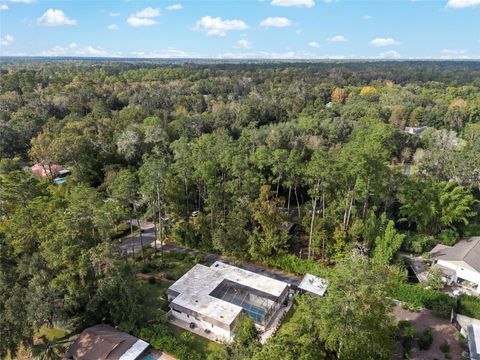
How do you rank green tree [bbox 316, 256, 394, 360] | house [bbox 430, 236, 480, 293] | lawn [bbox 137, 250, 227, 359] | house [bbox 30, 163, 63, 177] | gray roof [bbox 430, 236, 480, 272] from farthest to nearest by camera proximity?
house [bbox 30, 163, 63, 177] → gray roof [bbox 430, 236, 480, 272] → house [bbox 430, 236, 480, 293] → lawn [bbox 137, 250, 227, 359] → green tree [bbox 316, 256, 394, 360]

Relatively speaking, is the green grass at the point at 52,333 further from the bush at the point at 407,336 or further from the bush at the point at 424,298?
the bush at the point at 424,298

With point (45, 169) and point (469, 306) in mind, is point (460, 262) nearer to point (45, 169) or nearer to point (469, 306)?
point (469, 306)

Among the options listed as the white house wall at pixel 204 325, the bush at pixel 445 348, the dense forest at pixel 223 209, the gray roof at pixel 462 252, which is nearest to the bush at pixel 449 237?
the dense forest at pixel 223 209

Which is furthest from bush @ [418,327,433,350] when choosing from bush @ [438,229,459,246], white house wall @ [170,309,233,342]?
bush @ [438,229,459,246]

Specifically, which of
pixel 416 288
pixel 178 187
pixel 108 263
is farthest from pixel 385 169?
pixel 108 263

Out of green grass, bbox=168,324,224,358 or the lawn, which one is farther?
green grass, bbox=168,324,224,358

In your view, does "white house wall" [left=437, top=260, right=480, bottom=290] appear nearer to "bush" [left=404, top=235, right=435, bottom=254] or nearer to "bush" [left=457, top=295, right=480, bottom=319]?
"bush" [left=457, top=295, right=480, bottom=319]

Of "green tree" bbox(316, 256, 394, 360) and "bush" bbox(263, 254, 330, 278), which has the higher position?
"green tree" bbox(316, 256, 394, 360)
